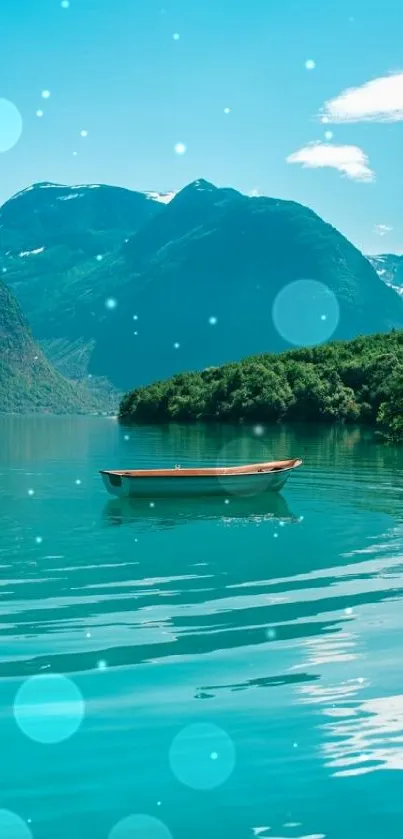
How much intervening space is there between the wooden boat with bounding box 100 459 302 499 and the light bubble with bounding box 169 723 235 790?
93.3 feet

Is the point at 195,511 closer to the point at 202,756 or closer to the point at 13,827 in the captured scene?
the point at 202,756

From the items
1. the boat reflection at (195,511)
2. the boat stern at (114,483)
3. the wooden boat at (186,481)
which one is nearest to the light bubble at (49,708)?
the boat reflection at (195,511)

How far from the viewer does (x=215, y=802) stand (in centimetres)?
1148

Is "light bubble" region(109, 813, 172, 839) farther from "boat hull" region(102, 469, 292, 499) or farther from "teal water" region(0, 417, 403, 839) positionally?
"boat hull" region(102, 469, 292, 499)

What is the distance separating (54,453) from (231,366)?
97.0 metres

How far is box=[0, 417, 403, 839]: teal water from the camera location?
11320 millimetres

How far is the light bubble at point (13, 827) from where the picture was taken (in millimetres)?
10703

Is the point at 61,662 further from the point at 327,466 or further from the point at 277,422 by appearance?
the point at 277,422

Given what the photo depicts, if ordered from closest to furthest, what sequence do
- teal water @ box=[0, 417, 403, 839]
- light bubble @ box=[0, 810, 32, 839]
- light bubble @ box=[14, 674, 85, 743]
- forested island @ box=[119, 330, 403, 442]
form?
light bubble @ box=[0, 810, 32, 839] < teal water @ box=[0, 417, 403, 839] < light bubble @ box=[14, 674, 85, 743] < forested island @ box=[119, 330, 403, 442]

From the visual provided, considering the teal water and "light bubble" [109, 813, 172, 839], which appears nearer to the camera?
"light bubble" [109, 813, 172, 839]

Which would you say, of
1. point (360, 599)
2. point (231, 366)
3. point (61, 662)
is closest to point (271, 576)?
point (360, 599)

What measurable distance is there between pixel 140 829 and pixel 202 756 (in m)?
2.04

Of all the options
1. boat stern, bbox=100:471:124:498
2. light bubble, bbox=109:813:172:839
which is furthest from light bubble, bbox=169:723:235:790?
boat stern, bbox=100:471:124:498

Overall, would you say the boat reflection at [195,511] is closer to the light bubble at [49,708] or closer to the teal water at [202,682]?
the teal water at [202,682]
